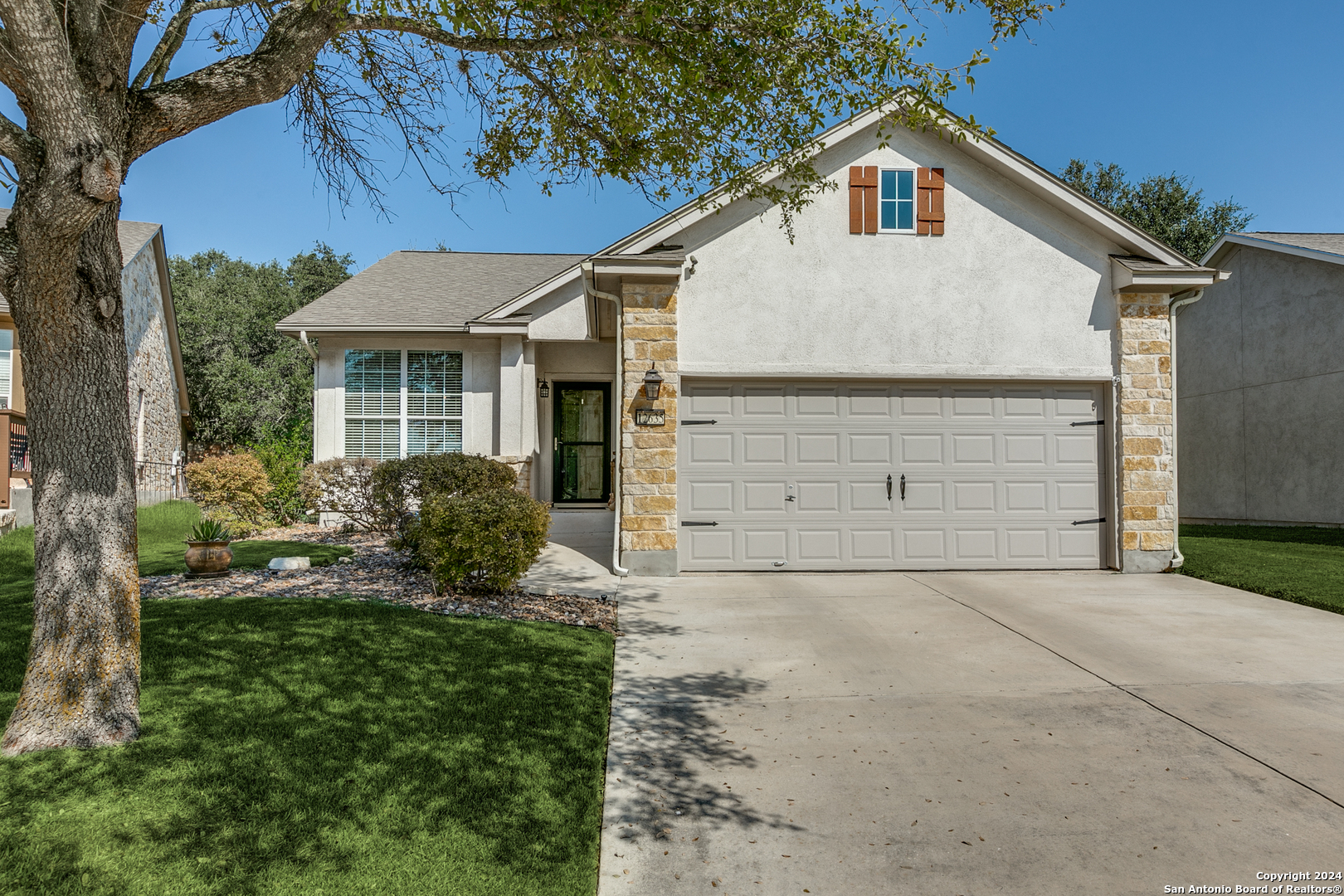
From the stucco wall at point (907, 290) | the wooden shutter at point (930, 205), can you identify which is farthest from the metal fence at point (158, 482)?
the wooden shutter at point (930, 205)

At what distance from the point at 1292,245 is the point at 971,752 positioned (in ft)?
52.9

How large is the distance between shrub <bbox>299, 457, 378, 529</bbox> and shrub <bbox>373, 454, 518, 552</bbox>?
608 mm

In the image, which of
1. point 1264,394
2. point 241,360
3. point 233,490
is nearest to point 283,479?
point 233,490

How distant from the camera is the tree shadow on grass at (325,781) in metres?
2.72

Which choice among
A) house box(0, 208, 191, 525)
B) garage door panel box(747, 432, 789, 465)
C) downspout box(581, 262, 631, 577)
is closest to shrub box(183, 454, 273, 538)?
house box(0, 208, 191, 525)

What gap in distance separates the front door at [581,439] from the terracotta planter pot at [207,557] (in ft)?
21.5

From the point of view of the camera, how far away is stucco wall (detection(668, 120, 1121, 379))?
909cm

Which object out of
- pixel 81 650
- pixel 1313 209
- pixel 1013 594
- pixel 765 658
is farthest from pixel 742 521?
pixel 1313 209

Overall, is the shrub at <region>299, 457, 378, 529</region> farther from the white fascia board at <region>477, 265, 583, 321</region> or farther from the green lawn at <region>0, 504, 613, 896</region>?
the green lawn at <region>0, 504, 613, 896</region>

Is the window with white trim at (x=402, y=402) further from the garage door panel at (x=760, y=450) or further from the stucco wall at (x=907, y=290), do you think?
the garage door panel at (x=760, y=450)

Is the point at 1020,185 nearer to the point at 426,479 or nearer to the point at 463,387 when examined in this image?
the point at 426,479

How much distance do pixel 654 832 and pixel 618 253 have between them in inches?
270

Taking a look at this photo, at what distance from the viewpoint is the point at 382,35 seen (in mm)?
6117

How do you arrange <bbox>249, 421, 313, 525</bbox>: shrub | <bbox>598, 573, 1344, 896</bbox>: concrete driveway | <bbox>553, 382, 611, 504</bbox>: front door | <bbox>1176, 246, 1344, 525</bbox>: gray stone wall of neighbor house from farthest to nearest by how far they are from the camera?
<bbox>1176, 246, 1344, 525</bbox>: gray stone wall of neighbor house < <bbox>553, 382, 611, 504</bbox>: front door < <bbox>249, 421, 313, 525</bbox>: shrub < <bbox>598, 573, 1344, 896</bbox>: concrete driveway
